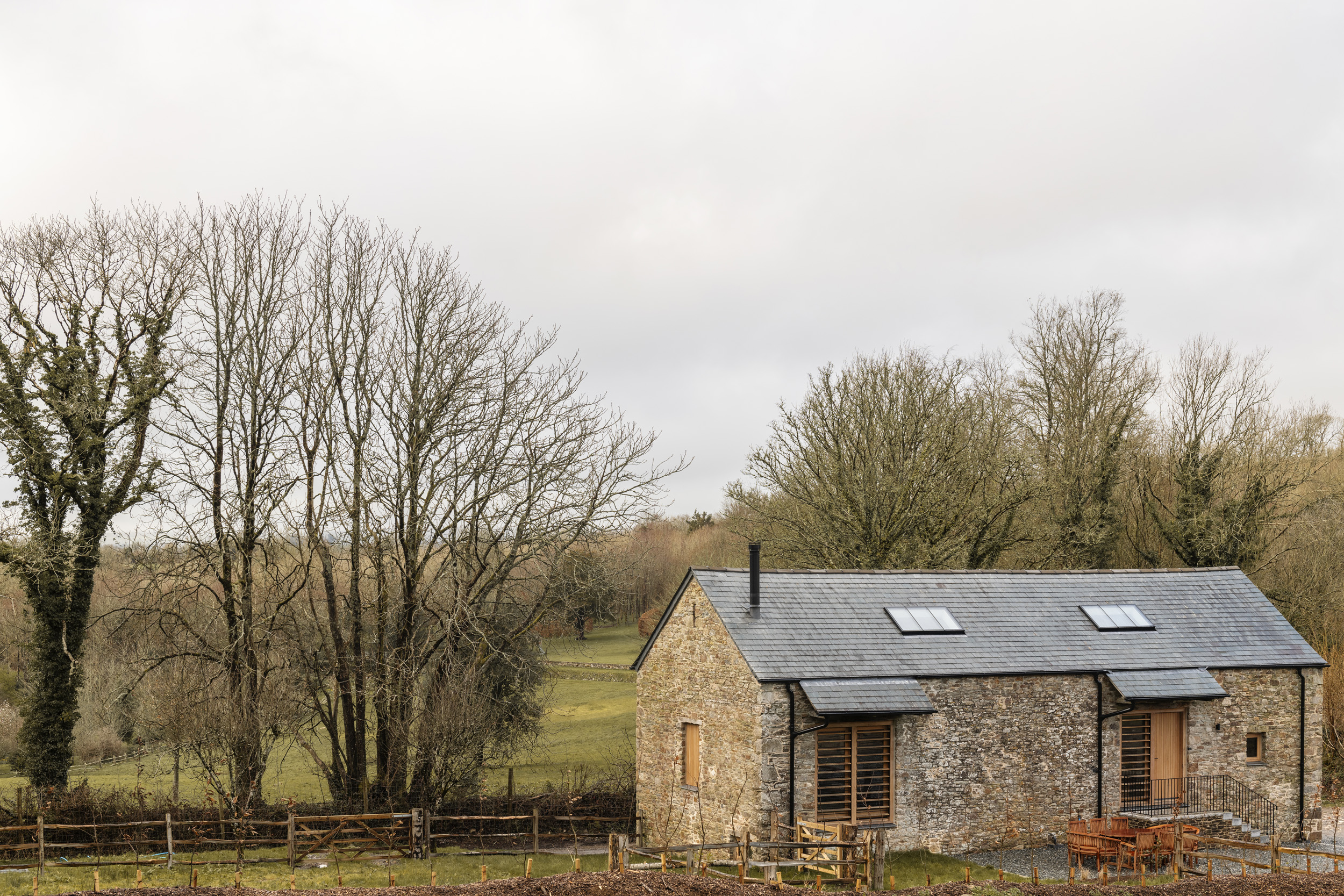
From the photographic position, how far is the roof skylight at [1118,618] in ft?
67.9

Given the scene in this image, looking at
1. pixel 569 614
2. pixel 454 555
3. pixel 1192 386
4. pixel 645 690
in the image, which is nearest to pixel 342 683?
pixel 454 555

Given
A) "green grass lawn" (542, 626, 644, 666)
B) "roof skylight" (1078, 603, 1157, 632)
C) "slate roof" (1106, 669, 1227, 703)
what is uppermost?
"roof skylight" (1078, 603, 1157, 632)

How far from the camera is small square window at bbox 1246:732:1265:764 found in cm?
2055

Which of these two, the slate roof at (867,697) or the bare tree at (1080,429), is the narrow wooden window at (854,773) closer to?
the slate roof at (867,697)

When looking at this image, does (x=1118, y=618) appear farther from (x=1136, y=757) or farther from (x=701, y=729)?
(x=701, y=729)

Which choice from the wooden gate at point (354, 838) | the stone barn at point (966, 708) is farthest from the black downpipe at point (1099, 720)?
the wooden gate at point (354, 838)

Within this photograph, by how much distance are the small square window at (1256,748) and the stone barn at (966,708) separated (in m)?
0.06

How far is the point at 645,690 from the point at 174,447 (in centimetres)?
1242

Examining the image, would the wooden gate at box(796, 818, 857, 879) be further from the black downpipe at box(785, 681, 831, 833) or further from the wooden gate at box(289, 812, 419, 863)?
the wooden gate at box(289, 812, 419, 863)

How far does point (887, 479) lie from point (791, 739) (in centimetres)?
1371

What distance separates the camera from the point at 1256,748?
20.6 m

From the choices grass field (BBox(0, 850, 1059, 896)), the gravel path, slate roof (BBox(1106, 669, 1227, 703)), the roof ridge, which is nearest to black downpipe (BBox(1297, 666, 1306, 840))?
the gravel path

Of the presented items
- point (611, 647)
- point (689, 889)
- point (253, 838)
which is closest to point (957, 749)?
point (689, 889)

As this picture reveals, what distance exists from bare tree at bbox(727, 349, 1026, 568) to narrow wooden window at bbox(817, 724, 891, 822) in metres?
12.0
